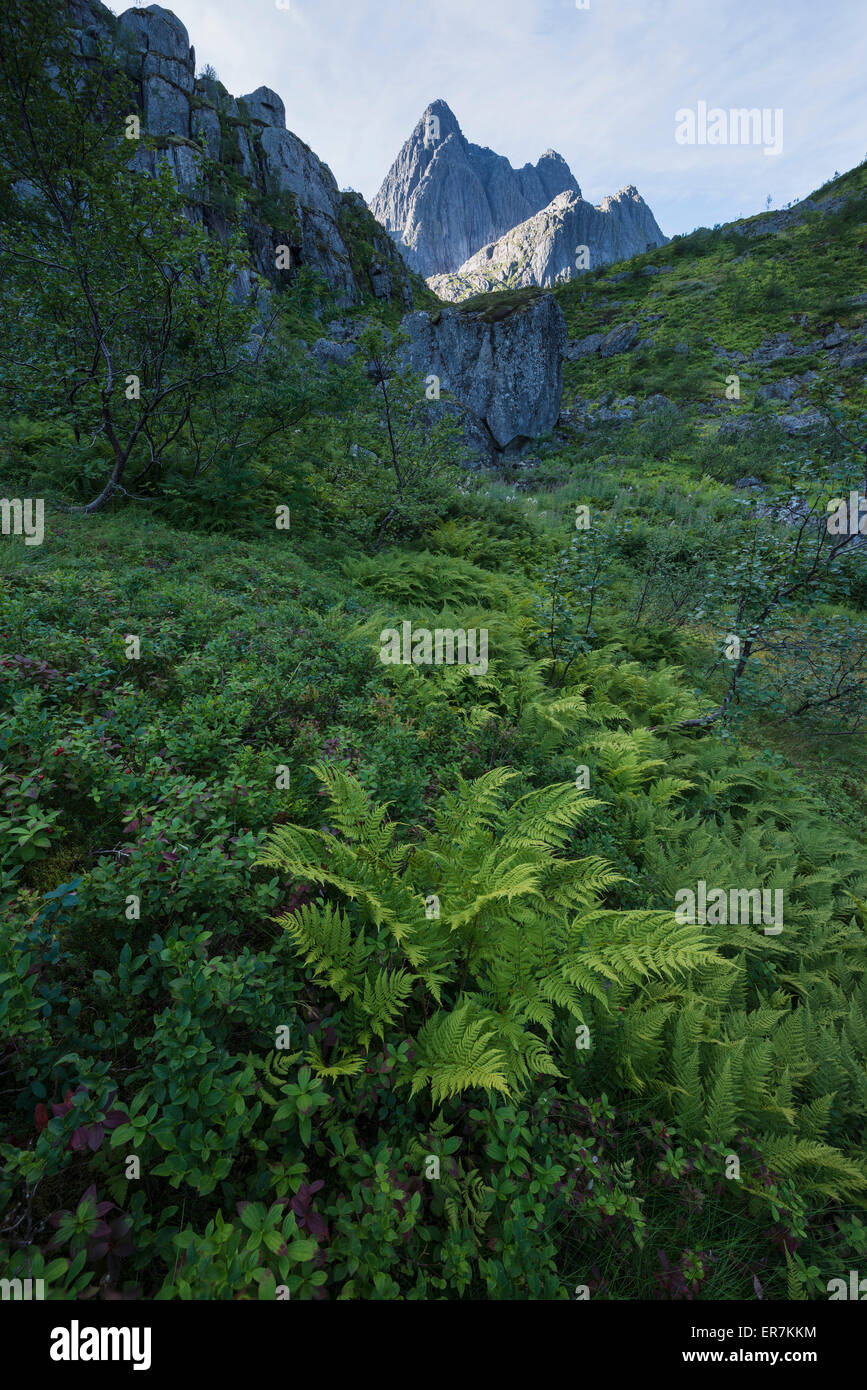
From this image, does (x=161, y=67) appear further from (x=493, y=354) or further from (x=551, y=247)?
(x=551, y=247)

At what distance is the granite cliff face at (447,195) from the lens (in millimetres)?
118375

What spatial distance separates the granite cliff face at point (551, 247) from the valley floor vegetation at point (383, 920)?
112m

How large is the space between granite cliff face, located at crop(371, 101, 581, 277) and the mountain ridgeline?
0.83 feet

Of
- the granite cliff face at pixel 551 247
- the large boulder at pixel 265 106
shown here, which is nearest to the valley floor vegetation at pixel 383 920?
the large boulder at pixel 265 106

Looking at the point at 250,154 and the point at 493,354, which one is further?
the point at 250,154

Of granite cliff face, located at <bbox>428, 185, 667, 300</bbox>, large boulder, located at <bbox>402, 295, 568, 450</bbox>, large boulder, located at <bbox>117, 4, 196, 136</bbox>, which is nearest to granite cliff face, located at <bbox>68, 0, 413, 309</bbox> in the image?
large boulder, located at <bbox>117, 4, 196, 136</bbox>

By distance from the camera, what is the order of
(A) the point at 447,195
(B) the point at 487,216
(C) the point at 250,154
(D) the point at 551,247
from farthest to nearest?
(B) the point at 487,216, (A) the point at 447,195, (D) the point at 551,247, (C) the point at 250,154

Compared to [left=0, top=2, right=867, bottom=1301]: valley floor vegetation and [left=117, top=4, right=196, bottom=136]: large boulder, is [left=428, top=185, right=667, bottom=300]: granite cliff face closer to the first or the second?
[left=117, top=4, right=196, bottom=136]: large boulder

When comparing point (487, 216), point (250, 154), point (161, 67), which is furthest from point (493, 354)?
point (487, 216)

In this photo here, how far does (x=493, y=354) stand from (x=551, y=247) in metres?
109

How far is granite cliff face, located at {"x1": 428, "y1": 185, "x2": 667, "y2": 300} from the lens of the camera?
98.4m

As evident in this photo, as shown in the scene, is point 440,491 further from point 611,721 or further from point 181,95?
point 181,95

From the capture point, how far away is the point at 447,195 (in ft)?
403

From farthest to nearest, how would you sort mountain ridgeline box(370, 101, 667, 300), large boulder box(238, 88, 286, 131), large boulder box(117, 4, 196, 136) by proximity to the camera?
1. mountain ridgeline box(370, 101, 667, 300)
2. large boulder box(238, 88, 286, 131)
3. large boulder box(117, 4, 196, 136)
